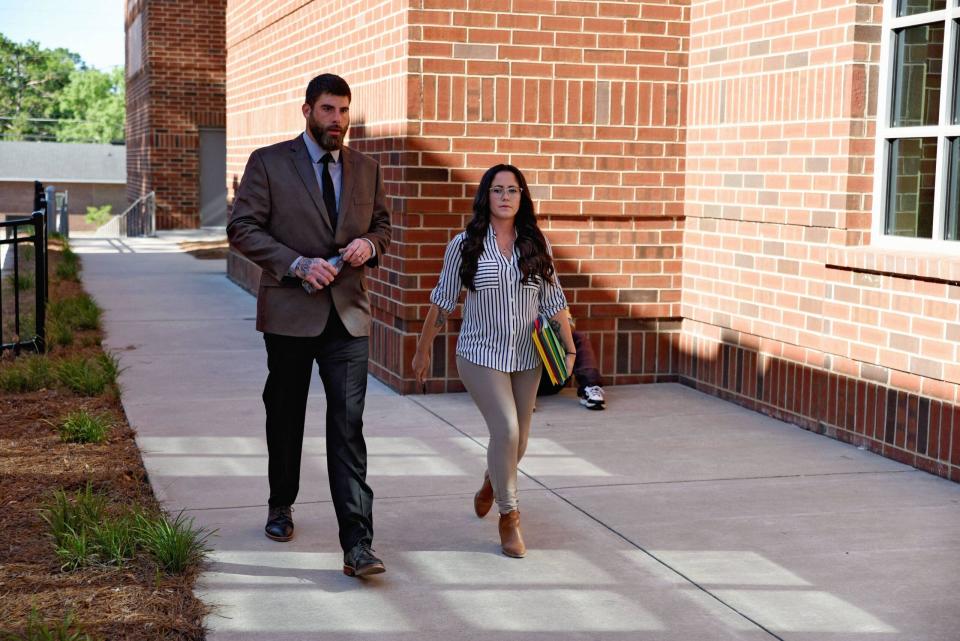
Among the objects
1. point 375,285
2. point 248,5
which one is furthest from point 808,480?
point 248,5

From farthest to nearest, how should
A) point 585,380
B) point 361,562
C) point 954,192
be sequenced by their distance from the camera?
point 585,380, point 954,192, point 361,562

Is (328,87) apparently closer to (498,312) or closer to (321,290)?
(321,290)

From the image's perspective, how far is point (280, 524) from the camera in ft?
18.3

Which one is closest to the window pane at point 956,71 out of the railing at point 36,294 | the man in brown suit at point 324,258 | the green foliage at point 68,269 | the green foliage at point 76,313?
the man in brown suit at point 324,258

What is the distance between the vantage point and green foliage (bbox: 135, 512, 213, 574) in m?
5.03

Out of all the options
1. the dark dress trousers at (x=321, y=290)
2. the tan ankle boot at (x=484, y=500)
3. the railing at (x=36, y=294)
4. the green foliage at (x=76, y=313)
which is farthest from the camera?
the green foliage at (x=76, y=313)

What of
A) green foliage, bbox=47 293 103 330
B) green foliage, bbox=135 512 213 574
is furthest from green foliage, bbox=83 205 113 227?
green foliage, bbox=135 512 213 574

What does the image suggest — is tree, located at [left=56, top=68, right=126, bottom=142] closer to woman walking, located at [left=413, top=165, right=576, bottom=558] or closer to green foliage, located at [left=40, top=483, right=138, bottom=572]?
green foliage, located at [left=40, top=483, right=138, bottom=572]

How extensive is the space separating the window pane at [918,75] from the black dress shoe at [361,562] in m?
4.25

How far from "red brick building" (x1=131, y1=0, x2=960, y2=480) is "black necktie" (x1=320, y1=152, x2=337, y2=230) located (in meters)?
3.45

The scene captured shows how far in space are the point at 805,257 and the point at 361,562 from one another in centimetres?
425

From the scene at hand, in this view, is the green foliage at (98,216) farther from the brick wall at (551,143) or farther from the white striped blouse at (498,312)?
the white striped blouse at (498,312)

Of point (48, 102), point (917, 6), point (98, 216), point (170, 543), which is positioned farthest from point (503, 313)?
point (48, 102)

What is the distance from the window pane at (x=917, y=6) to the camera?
23.6 feet
